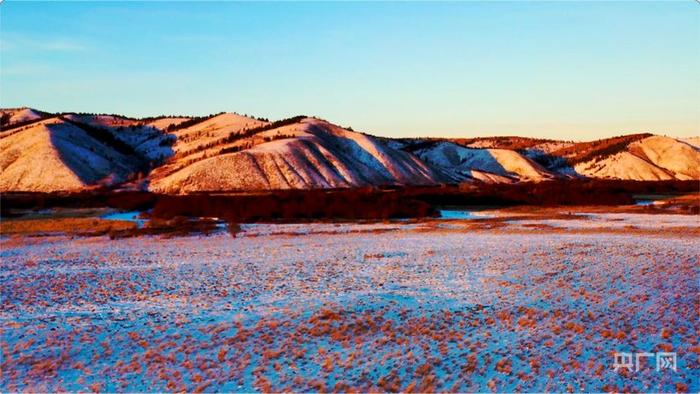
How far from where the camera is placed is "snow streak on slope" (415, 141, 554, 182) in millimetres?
136750

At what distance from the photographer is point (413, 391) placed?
1067 cm

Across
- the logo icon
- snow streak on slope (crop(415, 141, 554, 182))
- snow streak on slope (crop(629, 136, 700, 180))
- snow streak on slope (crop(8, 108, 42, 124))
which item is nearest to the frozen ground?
the logo icon

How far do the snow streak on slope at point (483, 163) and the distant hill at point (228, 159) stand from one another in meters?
0.47

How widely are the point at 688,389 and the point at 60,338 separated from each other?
1317 cm

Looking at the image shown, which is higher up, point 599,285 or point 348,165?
point 348,165

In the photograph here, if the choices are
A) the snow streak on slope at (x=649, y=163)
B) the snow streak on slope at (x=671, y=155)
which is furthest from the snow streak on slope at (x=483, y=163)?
the snow streak on slope at (x=671, y=155)

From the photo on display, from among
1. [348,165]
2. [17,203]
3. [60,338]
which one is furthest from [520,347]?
[348,165]

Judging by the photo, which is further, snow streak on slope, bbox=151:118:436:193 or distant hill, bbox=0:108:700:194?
distant hill, bbox=0:108:700:194

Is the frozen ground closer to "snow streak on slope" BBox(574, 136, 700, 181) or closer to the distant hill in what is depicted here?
the distant hill

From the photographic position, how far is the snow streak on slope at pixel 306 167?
91.5 meters

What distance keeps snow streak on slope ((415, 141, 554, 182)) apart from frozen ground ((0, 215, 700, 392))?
10986cm

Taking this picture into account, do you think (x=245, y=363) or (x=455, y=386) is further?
(x=245, y=363)

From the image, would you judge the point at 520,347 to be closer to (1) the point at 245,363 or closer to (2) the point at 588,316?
(2) the point at 588,316

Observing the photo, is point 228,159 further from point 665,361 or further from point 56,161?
point 665,361
